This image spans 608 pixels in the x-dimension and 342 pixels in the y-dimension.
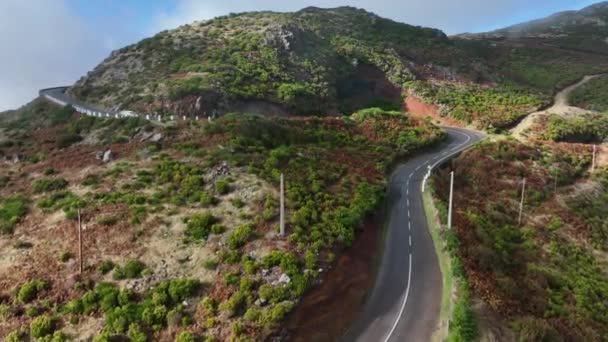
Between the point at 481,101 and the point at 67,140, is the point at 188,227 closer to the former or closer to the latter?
the point at 67,140

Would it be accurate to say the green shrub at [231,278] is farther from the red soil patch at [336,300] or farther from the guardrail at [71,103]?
the guardrail at [71,103]

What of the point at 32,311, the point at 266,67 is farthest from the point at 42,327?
the point at 266,67

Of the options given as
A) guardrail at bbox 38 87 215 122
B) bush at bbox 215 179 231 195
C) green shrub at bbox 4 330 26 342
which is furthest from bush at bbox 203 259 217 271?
guardrail at bbox 38 87 215 122

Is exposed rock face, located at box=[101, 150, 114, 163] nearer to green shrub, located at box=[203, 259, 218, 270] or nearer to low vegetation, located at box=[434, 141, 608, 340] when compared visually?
green shrub, located at box=[203, 259, 218, 270]

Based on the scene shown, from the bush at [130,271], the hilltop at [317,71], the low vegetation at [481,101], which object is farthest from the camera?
the low vegetation at [481,101]

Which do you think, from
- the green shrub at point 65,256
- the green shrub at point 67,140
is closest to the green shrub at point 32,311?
the green shrub at point 65,256
